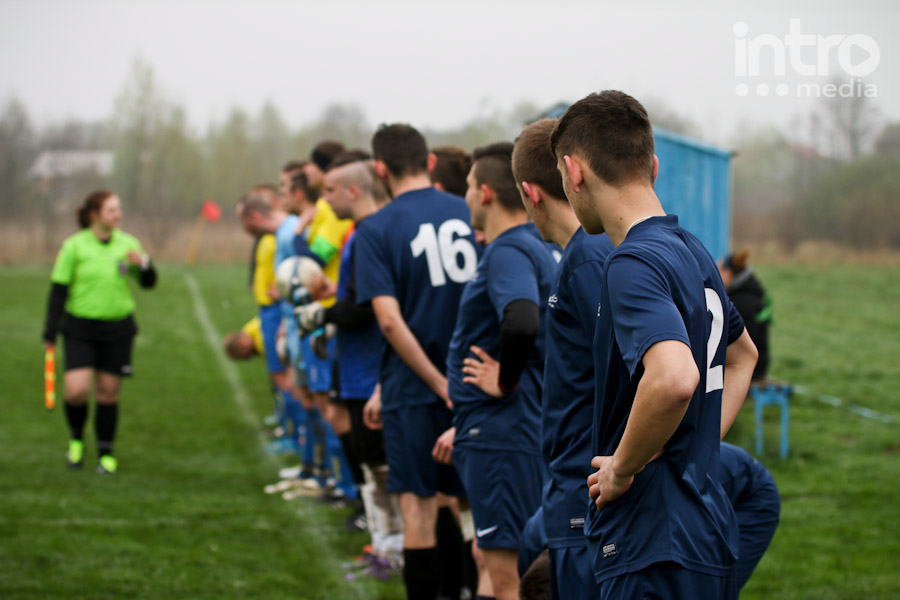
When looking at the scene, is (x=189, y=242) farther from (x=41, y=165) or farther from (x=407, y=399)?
(x=407, y=399)

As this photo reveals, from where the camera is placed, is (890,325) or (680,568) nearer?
(680,568)

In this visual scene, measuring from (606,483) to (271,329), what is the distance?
6.59 m

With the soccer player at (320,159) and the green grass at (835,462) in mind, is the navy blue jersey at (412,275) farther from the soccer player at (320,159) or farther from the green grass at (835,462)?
the soccer player at (320,159)

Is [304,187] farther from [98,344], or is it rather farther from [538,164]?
[538,164]

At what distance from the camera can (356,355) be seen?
544 centimetres

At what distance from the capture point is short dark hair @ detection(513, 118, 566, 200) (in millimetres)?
3082

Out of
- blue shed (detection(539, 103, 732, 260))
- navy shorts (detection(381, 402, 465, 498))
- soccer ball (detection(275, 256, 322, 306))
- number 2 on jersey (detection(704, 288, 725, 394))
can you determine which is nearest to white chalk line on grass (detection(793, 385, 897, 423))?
blue shed (detection(539, 103, 732, 260))

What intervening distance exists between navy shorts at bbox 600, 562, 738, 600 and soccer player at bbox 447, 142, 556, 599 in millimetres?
1419

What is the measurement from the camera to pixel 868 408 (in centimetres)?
1093

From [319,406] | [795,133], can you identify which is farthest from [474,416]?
[795,133]

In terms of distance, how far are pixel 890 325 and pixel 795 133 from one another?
22969 mm

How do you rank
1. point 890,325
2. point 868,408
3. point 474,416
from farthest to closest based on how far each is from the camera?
point 890,325 → point 868,408 → point 474,416

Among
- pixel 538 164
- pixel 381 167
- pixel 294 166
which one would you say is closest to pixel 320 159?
pixel 294 166

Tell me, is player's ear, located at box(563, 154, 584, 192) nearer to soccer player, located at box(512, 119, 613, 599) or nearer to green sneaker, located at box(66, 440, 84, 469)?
soccer player, located at box(512, 119, 613, 599)
